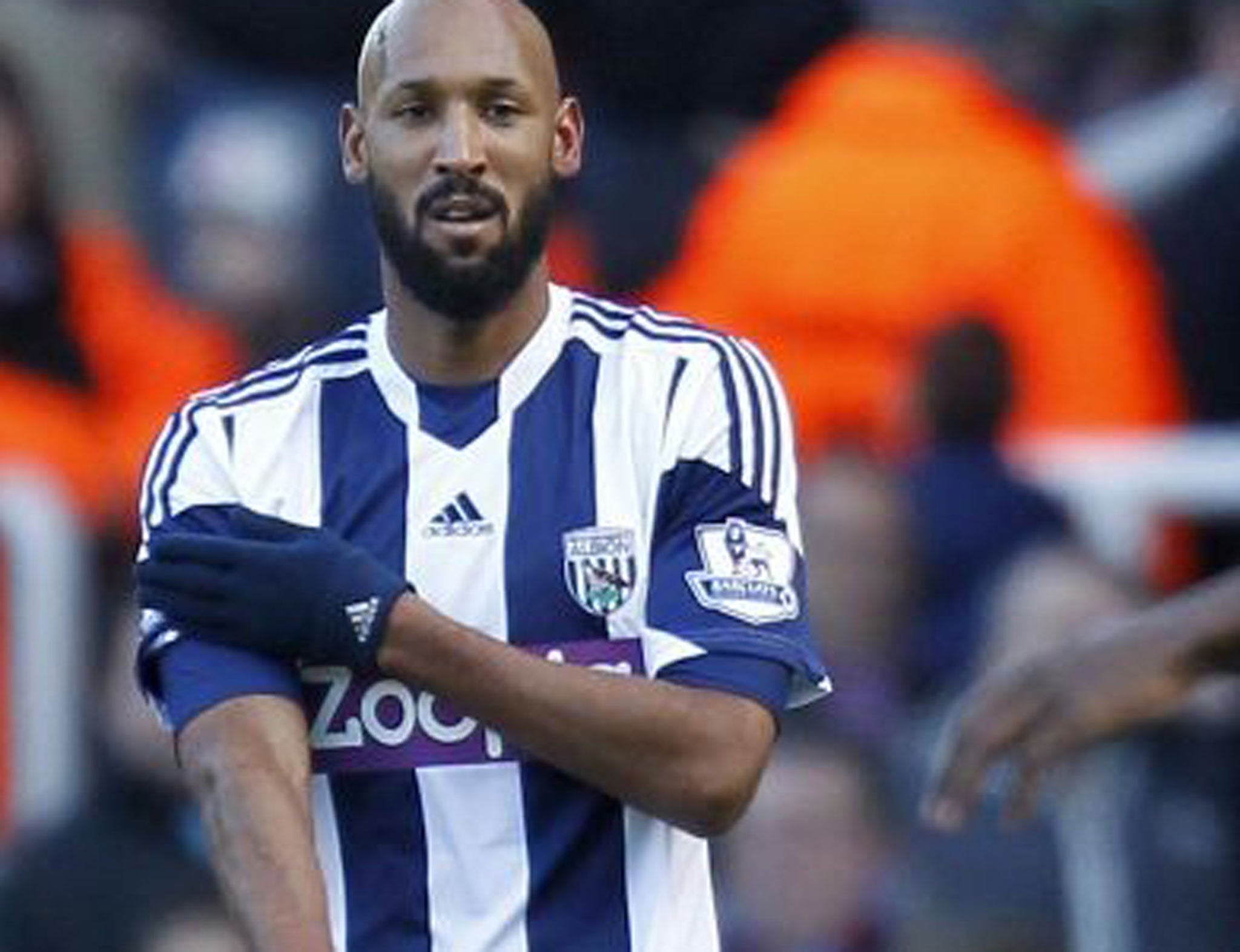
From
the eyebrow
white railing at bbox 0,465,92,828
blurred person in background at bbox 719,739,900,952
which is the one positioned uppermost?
white railing at bbox 0,465,92,828

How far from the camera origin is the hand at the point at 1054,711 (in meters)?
6.35

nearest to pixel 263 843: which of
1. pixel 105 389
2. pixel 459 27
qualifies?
pixel 459 27

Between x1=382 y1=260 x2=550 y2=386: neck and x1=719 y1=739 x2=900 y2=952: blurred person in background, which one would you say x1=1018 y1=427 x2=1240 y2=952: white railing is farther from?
x1=382 y1=260 x2=550 y2=386: neck

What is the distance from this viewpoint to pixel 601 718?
587 cm

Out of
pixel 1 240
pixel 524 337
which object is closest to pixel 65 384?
pixel 1 240

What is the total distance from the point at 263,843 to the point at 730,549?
2.22ft

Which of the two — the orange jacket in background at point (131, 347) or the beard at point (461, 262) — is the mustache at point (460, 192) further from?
the orange jacket in background at point (131, 347)

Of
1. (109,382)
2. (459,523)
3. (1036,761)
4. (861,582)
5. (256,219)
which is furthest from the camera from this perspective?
(256,219)

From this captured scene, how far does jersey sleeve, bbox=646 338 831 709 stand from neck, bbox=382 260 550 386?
0.71 ft

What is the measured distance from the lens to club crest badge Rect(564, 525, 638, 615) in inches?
238

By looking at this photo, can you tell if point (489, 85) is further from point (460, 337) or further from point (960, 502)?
point (960, 502)

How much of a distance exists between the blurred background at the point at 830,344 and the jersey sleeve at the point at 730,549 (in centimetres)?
275

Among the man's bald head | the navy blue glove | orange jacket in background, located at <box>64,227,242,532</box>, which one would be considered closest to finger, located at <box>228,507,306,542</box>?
the navy blue glove

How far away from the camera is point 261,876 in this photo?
5.85 m
